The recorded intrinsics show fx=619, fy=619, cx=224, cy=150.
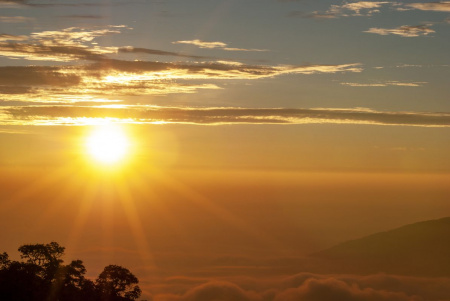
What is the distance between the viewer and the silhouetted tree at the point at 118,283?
87812 millimetres

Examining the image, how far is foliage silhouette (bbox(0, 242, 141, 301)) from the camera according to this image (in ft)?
252

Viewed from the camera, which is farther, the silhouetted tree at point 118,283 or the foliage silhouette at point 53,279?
the silhouetted tree at point 118,283

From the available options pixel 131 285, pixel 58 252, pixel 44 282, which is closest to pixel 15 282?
pixel 44 282

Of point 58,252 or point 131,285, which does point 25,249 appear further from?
point 131,285

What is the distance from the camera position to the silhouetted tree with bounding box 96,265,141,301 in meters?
87.8

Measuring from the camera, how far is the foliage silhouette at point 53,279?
76.9 m

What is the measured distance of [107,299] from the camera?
282ft

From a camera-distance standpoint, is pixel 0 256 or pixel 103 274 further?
pixel 103 274

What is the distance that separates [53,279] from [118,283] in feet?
30.2

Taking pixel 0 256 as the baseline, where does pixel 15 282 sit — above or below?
below

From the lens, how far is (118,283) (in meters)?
88.3

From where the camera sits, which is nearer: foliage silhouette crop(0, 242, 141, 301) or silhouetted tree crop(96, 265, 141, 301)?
foliage silhouette crop(0, 242, 141, 301)

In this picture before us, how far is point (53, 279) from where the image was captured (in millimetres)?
84312

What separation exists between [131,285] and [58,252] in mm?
11327
